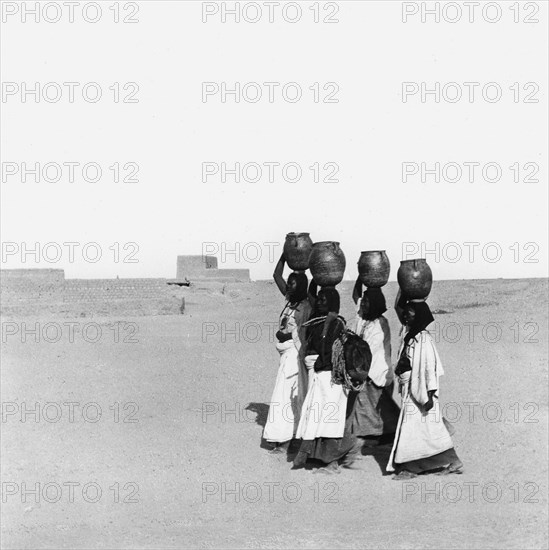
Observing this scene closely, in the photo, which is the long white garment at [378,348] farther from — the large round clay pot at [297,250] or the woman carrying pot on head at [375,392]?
the large round clay pot at [297,250]

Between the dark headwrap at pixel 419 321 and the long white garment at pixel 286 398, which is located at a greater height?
the dark headwrap at pixel 419 321

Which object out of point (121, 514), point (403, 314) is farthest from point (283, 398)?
point (121, 514)

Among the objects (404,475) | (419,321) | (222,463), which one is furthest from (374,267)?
(222,463)

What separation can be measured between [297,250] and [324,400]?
1.65m

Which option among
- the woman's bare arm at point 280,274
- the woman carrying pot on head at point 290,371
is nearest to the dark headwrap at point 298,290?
the woman carrying pot on head at point 290,371

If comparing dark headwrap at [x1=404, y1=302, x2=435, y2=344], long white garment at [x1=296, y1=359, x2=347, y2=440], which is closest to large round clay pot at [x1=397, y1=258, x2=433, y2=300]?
dark headwrap at [x1=404, y1=302, x2=435, y2=344]

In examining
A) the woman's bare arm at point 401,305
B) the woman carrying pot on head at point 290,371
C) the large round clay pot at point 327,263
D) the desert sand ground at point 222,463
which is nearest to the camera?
the desert sand ground at point 222,463

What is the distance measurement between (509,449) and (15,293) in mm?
14428

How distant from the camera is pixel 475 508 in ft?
23.2

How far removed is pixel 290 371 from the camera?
8.44 m

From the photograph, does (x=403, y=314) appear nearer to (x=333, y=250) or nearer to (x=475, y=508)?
(x=333, y=250)

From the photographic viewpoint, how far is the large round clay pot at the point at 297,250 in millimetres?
8516

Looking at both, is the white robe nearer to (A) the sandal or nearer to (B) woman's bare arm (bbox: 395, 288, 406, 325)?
(B) woman's bare arm (bbox: 395, 288, 406, 325)

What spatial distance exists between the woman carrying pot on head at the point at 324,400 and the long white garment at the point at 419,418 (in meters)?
0.55
